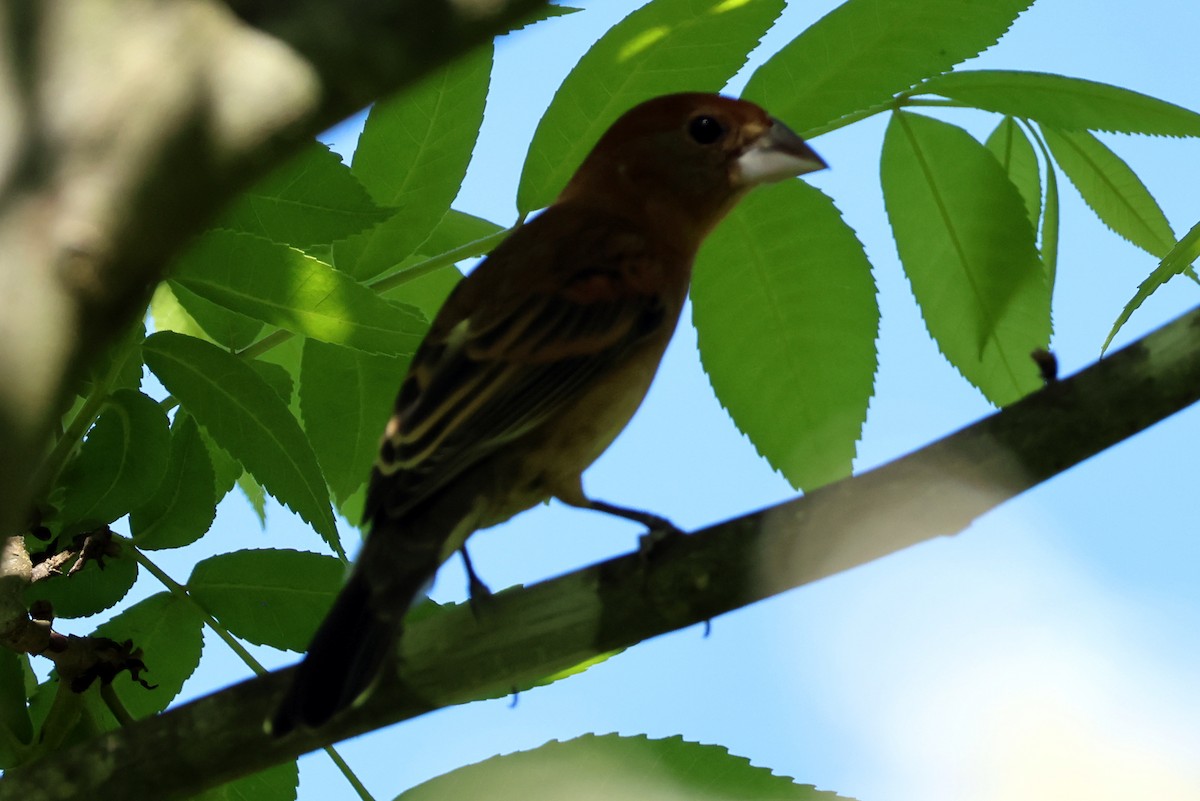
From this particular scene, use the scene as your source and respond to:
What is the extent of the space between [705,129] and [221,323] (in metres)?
1.54

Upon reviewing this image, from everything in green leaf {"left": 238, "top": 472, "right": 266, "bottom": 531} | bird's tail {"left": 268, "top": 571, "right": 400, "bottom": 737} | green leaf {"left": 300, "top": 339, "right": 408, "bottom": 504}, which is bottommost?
bird's tail {"left": 268, "top": 571, "right": 400, "bottom": 737}

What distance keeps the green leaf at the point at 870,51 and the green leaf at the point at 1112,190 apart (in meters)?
0.34

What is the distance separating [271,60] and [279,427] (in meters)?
1.62

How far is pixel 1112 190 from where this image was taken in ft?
11.0

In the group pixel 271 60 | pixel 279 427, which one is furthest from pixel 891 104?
pixel 271 60

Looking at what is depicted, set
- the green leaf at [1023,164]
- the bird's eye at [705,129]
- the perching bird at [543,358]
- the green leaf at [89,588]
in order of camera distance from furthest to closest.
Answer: the bird's eye at [705,129] → the green leaf at [1023,164] → the green leaf at [89,588] → the perching bird at [543,358]

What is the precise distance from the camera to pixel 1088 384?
6.88 feet

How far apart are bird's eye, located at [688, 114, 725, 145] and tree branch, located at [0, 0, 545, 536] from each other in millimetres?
2753

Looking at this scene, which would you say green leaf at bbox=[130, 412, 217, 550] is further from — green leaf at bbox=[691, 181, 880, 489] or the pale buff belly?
green leaf at bbox=[691, 181, 880, 489]

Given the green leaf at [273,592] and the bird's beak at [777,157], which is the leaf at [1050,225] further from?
the green leaf at [273,592]

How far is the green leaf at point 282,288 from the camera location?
103 inches

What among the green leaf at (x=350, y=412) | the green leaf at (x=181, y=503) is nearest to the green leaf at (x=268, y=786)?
the green leaf at (x=181, y=503)

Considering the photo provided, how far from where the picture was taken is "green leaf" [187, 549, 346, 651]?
2.81 metres

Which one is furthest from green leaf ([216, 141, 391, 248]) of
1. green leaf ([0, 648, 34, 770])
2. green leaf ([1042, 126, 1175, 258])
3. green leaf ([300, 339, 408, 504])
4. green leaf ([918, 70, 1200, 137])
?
green leaf ([1042, 126, 1175, 258])
